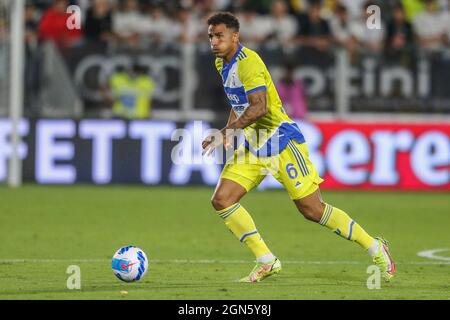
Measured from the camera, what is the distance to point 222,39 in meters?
9.27

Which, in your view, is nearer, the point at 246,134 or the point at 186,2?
the point at 246,134

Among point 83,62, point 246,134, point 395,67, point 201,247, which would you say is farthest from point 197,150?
point 246,134

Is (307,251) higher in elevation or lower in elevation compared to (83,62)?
lower

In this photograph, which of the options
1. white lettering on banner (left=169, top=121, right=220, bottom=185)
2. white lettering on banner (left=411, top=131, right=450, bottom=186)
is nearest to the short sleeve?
white lettering on banner (left=169, top=121, right=220, bottom=185)

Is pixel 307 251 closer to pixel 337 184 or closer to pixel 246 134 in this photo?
pixel 246 134

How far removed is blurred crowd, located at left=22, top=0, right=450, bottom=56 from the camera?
19750mm

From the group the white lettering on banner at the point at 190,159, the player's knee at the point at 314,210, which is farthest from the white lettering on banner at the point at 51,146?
the player's knee at the point at 314,210

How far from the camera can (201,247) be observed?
39.7 feet

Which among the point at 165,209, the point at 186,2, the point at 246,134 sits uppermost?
the point at 186,2

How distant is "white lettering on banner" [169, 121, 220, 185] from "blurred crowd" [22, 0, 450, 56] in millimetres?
1651

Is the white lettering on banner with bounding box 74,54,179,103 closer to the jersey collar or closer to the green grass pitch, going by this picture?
the green grass pitch
